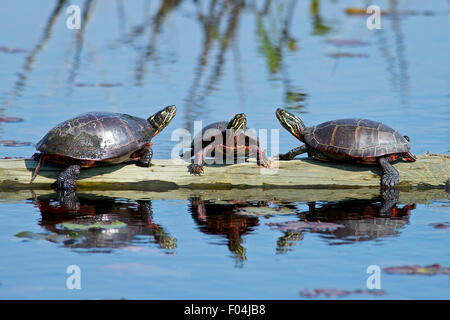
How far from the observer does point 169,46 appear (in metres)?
Answer: 16.8

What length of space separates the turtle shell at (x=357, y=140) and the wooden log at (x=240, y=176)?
0.21 m

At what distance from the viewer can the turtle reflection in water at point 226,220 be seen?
705 cm

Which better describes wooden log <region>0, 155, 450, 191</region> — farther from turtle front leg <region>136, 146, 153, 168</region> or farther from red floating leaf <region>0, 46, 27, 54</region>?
red floating leaf <region>0, 46, 27, 54</region>

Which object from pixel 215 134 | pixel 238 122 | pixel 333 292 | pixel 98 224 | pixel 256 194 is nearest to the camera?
pixel 333 292

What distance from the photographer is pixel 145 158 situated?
8625 mm

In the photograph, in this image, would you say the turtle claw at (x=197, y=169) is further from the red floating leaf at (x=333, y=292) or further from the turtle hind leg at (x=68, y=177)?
the red floating leaf at (x=333, y=292)

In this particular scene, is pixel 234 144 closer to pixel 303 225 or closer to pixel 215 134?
pixel 215 134

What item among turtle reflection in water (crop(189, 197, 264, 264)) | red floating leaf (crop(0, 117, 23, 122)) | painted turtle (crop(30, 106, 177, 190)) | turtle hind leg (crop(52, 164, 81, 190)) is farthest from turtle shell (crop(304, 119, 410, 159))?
red floating leaf (crop(0, 117, 23, 122))

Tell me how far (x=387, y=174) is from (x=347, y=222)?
1.07 metres

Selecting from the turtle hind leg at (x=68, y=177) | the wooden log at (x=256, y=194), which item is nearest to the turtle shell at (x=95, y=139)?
the turtle hind leg at (x=68, y=177)

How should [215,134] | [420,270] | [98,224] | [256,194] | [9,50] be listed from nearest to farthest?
[420,270] < [98,224] < [256,194] < [215,134] < [9,50]

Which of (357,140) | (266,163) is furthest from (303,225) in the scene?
(357,140)
